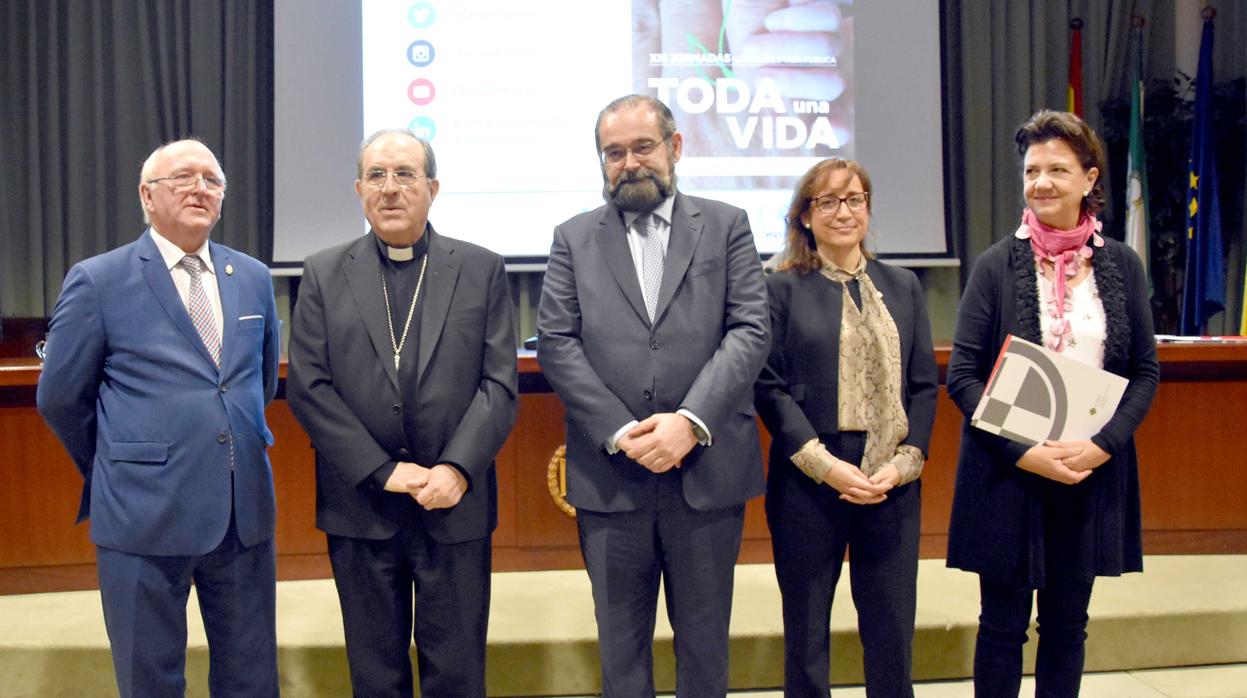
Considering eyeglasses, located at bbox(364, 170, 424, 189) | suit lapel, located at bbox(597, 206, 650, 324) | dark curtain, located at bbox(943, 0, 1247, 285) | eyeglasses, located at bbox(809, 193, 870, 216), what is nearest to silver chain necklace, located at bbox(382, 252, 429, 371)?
eyeglasses, located at bbox(364, 170, 424, 189)

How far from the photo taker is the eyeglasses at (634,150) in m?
2.14

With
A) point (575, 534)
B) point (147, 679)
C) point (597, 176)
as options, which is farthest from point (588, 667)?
point (597, 176)

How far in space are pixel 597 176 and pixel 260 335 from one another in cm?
331

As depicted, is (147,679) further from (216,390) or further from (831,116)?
(831,116)

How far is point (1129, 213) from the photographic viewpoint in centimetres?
576

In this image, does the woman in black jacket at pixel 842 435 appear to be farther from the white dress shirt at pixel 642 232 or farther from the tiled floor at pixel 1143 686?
the tiled floor at pixel 1143 686

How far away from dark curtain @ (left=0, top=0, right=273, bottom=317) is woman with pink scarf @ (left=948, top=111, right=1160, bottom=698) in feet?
15.0

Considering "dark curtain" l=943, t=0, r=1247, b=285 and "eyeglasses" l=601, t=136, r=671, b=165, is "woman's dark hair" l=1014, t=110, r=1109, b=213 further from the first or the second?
"dark curtain" l=943, t=0, r=1247, b=285

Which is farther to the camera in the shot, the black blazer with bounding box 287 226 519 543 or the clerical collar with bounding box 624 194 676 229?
the clerical collar with bounding box 624 194 676 229

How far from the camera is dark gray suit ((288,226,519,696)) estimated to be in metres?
2.09

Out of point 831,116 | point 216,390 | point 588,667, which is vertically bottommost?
point 588,667

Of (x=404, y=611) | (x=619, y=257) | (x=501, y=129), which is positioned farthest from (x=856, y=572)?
(x=501, y=129)

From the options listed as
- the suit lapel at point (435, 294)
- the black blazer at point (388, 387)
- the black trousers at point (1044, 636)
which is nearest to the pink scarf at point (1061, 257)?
the black trousers at point (1044, 636)

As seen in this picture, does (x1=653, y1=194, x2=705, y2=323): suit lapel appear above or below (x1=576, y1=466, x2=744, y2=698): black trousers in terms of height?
above
